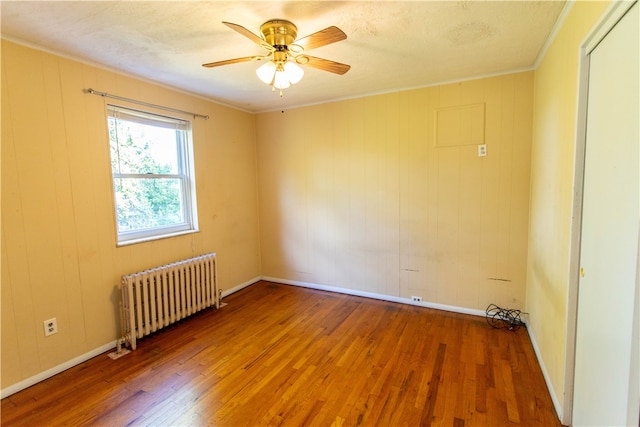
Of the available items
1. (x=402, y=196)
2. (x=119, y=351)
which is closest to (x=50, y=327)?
(x=119, y=351)

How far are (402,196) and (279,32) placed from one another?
2119 mm

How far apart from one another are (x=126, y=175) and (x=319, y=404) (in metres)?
2.53

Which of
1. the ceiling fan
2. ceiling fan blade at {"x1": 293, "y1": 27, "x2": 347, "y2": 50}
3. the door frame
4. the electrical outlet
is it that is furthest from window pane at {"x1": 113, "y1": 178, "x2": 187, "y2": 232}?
the door frame

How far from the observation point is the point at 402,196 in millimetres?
3338

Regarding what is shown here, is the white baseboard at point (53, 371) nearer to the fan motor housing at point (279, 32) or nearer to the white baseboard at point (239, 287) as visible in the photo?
the white baseboard at point (239, 287)

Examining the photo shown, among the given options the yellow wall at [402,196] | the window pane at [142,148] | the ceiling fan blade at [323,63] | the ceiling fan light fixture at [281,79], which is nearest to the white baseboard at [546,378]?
the yellow wall at [402,196]

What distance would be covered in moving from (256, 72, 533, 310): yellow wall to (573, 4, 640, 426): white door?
1.43 metres

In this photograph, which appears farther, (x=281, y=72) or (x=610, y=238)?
(x=281, y=72)

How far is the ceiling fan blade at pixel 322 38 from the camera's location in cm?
155

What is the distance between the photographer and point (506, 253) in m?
2.92

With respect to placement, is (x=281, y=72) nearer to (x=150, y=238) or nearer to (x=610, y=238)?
(x=610, y=238)

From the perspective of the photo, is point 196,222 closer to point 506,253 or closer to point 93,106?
point 93,106

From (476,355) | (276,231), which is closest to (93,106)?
(276,231)

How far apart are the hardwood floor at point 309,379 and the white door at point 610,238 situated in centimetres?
58
